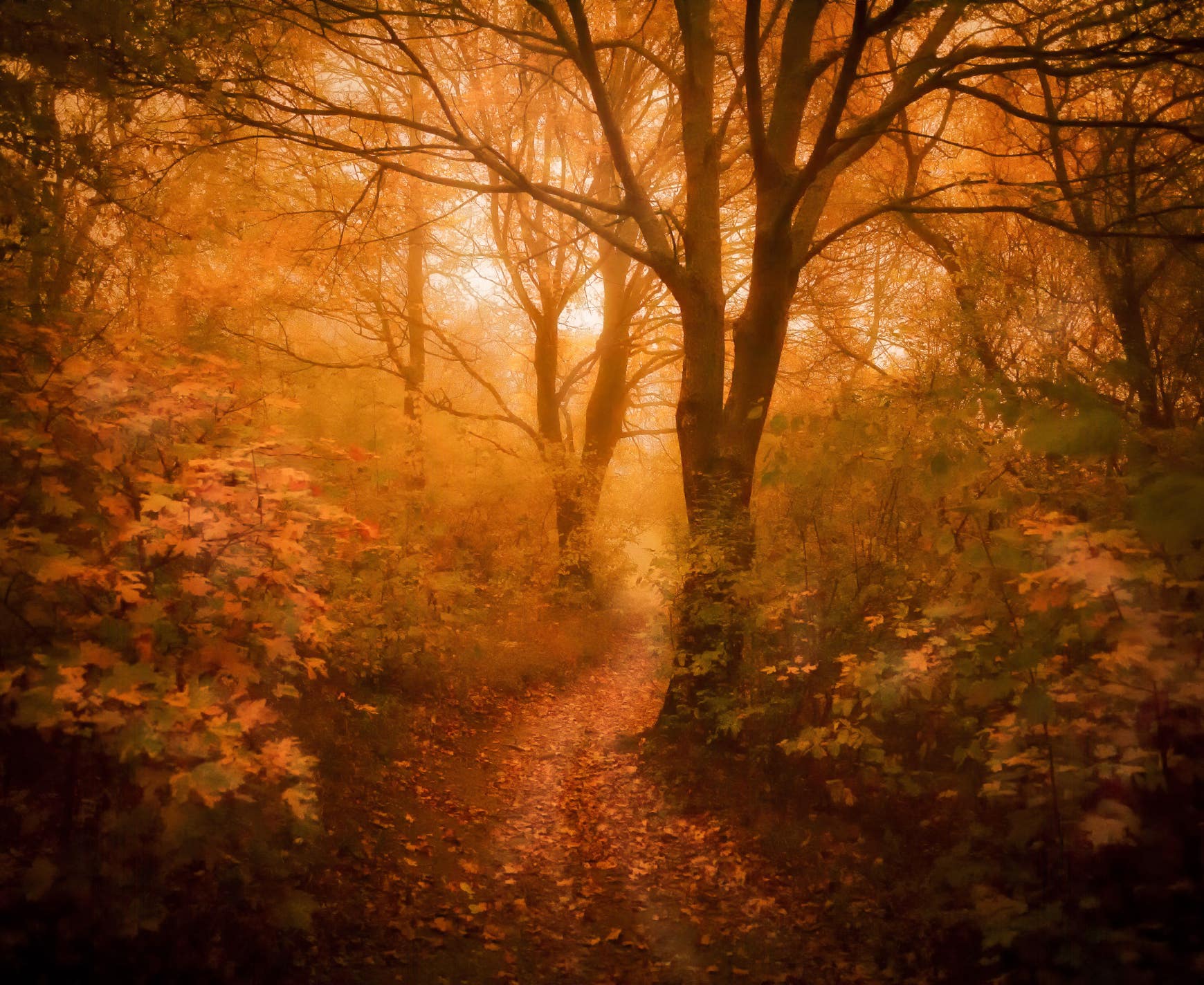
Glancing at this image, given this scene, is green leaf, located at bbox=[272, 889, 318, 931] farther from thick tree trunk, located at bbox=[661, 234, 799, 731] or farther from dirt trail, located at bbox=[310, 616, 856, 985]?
thick tree trunk, located at bbox=[661, 234, 799, 731]

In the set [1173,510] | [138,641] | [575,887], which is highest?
[1173,510]

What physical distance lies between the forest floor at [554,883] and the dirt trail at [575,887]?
0.01 meters

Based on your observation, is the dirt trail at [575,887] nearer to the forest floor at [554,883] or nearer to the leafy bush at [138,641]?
the forest floor at [554,883]

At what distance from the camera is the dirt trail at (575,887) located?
14.3 ft


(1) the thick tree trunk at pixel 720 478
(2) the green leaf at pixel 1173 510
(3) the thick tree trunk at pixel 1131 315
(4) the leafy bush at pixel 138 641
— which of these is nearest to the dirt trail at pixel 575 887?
(4) the leafy bush at pixel 138 641

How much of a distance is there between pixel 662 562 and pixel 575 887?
3384 mm

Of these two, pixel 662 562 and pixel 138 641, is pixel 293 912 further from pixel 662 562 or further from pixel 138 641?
pixel 662 562

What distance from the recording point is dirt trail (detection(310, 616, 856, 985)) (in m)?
4.37

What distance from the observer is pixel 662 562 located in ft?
25.0

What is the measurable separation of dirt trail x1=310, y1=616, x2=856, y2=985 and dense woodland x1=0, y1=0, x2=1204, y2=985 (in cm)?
4

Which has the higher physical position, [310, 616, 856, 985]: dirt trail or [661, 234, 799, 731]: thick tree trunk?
→ [661, 234, 799, 731]: thick tree trunk

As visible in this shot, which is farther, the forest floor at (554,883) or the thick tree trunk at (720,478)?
the thick tree trunk at (720,478)

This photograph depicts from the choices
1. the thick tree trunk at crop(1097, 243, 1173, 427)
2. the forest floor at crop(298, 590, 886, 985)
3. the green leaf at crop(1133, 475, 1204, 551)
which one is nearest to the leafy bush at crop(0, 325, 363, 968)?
the forest floor at crop(298, 590, 886, 985)

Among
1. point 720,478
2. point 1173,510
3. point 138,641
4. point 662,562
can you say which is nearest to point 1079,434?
point 1173,510
